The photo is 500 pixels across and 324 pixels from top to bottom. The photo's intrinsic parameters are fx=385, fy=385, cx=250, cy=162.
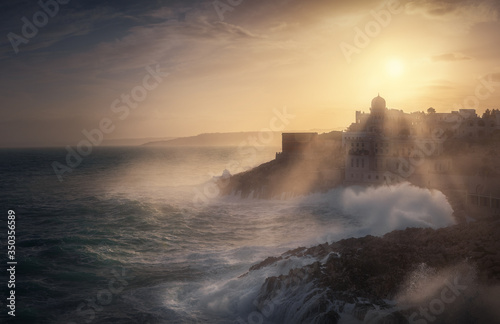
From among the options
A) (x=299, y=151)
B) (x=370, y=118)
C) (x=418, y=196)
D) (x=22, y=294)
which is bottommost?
(x=22, y=294)

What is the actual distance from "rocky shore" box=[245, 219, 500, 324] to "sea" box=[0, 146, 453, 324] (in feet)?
6.21

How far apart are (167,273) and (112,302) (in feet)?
15.6

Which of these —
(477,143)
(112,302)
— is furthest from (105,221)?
(477,143)

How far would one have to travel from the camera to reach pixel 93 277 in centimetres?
2584

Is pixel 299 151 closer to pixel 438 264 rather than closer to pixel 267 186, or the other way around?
pixel 267 186
